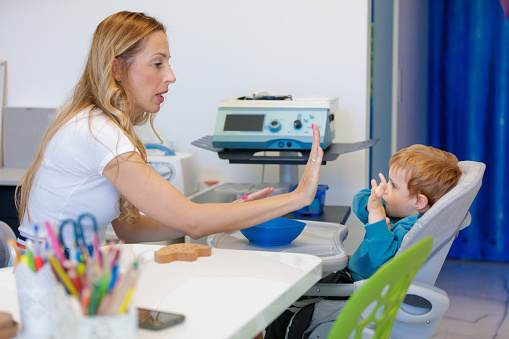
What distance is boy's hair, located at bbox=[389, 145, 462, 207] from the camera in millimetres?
1810

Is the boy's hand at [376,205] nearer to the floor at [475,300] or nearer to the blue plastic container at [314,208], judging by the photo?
the blue plastic container at [314,208]

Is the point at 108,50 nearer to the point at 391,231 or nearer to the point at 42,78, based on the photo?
the point at 391,231

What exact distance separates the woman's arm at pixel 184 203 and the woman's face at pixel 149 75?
0.27 m

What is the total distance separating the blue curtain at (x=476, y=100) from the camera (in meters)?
4.17

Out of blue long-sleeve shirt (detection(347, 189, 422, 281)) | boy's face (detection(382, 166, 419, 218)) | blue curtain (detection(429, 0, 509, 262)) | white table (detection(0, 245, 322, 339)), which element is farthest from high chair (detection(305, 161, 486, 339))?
blue curtain (detection(429, 0, 509, 262))

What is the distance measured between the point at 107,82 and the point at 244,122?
0.83 m

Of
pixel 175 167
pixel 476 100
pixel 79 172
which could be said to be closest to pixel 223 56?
pixel 175 167

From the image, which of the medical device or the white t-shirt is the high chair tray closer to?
the white t-shirt

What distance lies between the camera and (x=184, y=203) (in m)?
1.53

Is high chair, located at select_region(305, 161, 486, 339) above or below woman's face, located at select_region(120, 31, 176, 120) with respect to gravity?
below

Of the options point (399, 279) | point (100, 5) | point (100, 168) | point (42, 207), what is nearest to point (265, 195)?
point (100, 168)

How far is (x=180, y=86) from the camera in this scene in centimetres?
296

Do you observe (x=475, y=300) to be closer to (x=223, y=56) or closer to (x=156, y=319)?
(x=223, y=56)

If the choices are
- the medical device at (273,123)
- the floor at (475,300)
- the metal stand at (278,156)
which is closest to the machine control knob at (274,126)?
the medical device at (273,123)
